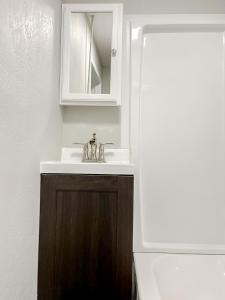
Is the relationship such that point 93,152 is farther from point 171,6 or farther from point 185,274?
point 171,6

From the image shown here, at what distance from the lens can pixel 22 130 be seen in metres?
1.02

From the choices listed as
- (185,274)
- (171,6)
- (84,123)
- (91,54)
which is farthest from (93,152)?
(171,6)

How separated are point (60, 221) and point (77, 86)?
0.91 meters

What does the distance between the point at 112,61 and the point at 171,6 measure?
0.66 m

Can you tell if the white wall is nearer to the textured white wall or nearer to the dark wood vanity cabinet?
the textured white wall

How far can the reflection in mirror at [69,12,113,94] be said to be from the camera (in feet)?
5.61

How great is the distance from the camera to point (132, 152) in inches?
69.6

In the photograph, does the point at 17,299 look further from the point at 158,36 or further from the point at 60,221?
the point at 158,36

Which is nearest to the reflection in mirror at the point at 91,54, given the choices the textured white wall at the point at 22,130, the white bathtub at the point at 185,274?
the textured white wall at the point at 22,130

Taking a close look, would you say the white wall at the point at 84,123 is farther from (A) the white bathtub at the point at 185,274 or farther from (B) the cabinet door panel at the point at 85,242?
(A) the white bathtub at the point at 185,274

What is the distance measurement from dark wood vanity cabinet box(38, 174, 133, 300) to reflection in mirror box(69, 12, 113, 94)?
0.69 meters

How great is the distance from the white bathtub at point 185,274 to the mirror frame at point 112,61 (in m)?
1.04

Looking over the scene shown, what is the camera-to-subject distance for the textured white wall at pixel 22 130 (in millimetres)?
864

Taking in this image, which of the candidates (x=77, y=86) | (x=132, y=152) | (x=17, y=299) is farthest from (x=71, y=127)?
(x=17, y=299)
